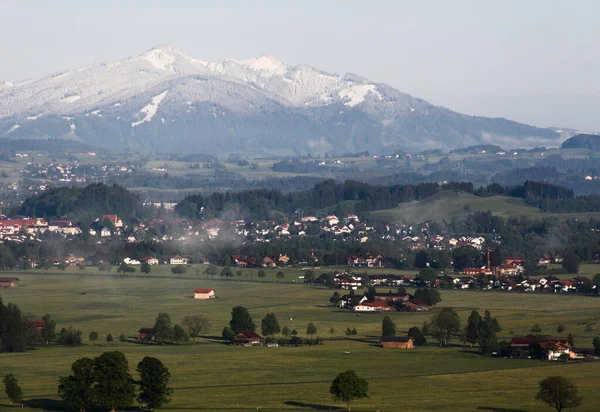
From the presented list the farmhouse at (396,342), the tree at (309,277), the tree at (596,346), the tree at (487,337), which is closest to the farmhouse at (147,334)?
the farmhouse at (396,342)

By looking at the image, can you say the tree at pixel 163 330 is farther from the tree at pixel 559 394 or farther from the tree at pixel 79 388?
the tree at pixel 559 394

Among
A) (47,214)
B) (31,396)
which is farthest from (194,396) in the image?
(47,214)

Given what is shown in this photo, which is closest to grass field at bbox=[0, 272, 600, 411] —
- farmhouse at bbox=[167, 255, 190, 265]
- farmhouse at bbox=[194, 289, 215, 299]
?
farmhouse at bbox=[194, 289, 215, 299]

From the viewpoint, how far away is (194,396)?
5381 cm

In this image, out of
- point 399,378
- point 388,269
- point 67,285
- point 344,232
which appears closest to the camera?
point 399,378

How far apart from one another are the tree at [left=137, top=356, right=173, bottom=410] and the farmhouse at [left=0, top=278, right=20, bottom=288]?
5130 cm

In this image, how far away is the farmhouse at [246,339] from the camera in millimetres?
71625

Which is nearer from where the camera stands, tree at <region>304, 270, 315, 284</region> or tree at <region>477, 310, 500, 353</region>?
tree at <region>477, 310, 500, 353</region>

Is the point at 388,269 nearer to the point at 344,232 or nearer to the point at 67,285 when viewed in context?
the point at 67,285

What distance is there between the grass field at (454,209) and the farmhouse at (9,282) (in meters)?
71.6

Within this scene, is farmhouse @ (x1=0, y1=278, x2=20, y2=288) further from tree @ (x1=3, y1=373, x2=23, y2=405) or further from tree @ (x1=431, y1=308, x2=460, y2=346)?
tree @ (x1=3, y1=373, x2=23, y2=405)

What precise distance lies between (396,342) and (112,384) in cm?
2152

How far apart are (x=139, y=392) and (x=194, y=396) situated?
2.18 m

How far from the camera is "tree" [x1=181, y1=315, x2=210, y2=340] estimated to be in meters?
73.6
